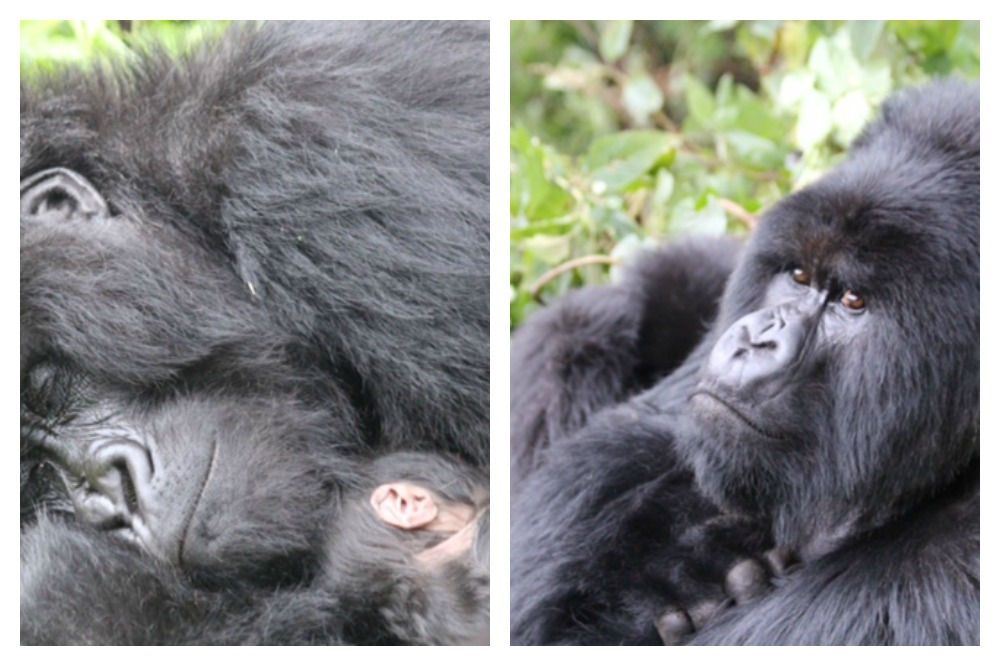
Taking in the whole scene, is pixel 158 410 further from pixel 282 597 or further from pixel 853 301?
pixel 853 301

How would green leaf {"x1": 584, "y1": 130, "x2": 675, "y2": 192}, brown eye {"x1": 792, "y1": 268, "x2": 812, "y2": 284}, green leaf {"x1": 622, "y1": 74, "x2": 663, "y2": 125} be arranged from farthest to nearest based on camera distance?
green leaf {"x1": 622, "y1": 74, "x2": 663, "y2": 125}, green leaf {"x1": 584, "y1": 130, "x2": 675, "y2": 192}, brown eye {"x1": 792, "y1": 268, "x2": 812, "y2": 284}

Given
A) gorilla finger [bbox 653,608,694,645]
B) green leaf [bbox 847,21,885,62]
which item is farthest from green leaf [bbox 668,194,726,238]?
gorilla finger [bbox 653,608,694,645]

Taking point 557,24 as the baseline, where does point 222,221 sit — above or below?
below

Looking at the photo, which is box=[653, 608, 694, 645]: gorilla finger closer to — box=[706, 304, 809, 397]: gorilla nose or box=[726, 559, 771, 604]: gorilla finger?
box=[726, 559, 771, 604]: gorilla finger

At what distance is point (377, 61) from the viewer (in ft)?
7.38

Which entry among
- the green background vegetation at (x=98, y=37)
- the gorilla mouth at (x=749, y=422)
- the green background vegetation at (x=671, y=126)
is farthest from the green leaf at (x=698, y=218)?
the green background vegetation at (x=98, y=37)

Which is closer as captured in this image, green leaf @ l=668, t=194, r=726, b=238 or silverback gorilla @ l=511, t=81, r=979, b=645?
silverback gorilla @ l=511, t=81, r=979, b=645

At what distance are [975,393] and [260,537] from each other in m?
1.19

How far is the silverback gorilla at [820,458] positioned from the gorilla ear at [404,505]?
230 mm

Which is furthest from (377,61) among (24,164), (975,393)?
(975,393)

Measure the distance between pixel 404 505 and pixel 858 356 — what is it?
795 millimetres

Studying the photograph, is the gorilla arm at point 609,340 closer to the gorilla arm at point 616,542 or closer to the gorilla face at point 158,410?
the gorilla arm at point 616,542

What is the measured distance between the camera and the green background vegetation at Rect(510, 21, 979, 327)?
8.66 ft
